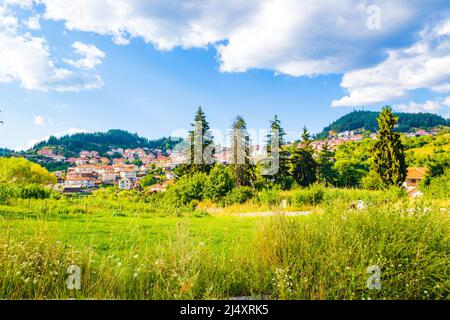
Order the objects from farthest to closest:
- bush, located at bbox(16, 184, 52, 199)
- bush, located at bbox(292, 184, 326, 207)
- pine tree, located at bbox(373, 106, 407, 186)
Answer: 1. pine tree, located at bbox(373, 106, 407, 186)
2. bush, located at bbox(292, 184, 326, 207)
3. bush, located at bbox(16, 184, 52, 199)

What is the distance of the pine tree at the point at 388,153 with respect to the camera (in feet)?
88.9

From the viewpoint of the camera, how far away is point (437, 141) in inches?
2096

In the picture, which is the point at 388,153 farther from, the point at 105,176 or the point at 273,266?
the point at 105,176

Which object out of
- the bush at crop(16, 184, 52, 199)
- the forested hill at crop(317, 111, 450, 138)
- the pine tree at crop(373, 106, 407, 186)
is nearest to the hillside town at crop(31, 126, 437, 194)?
the pine tree at crop(373, 106, 407, 186)

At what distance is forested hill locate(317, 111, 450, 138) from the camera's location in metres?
95.3

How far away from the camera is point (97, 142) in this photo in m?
46.7

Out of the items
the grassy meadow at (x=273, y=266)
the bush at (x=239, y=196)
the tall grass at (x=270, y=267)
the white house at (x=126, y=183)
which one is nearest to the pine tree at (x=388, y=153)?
the bush at (x=239, y=196)

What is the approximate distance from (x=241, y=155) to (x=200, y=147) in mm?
6350

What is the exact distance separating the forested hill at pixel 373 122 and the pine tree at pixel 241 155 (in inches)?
2663

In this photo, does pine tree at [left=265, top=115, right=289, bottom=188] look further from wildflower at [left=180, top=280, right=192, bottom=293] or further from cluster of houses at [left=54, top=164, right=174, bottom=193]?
wildflower at [left=180, top=280, right=192, bottom=293]

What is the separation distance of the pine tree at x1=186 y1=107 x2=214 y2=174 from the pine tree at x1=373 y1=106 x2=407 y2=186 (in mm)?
15886

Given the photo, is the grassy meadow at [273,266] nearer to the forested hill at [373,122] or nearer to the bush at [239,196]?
the bush at [239,196]
